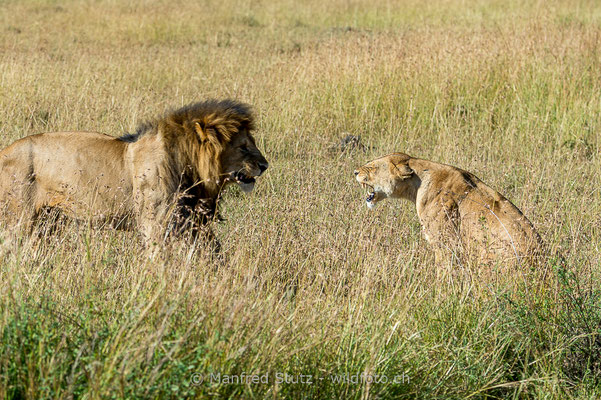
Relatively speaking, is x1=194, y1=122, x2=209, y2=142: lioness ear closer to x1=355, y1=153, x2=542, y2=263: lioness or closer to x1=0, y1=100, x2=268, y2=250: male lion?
x1=0, y1=100, x2=268, y2=250: male lion

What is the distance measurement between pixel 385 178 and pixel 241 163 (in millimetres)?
1132

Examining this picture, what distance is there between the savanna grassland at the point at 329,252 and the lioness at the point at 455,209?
17cm

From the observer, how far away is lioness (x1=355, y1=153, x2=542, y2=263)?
4.61 meters

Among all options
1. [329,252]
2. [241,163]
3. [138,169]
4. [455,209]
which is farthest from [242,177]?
[455,209]

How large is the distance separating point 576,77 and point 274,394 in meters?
7.41

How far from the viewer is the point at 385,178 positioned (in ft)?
18.0

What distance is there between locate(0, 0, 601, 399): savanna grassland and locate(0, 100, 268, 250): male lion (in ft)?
0.81

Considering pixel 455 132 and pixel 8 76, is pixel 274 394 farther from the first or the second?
pixel 8 76

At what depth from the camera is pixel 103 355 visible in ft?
9.65

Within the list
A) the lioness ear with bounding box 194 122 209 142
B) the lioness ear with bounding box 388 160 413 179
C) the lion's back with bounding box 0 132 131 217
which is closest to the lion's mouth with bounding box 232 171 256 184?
the lioness ear with bounding box 194 122 209 142

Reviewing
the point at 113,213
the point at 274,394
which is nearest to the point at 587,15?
the point at 113,213

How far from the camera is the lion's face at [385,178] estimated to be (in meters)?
5.42

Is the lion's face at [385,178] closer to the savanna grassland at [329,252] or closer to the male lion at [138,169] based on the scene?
the savanna grassland at [329,252]

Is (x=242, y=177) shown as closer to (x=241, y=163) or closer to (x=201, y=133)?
(x=241, y=163)
